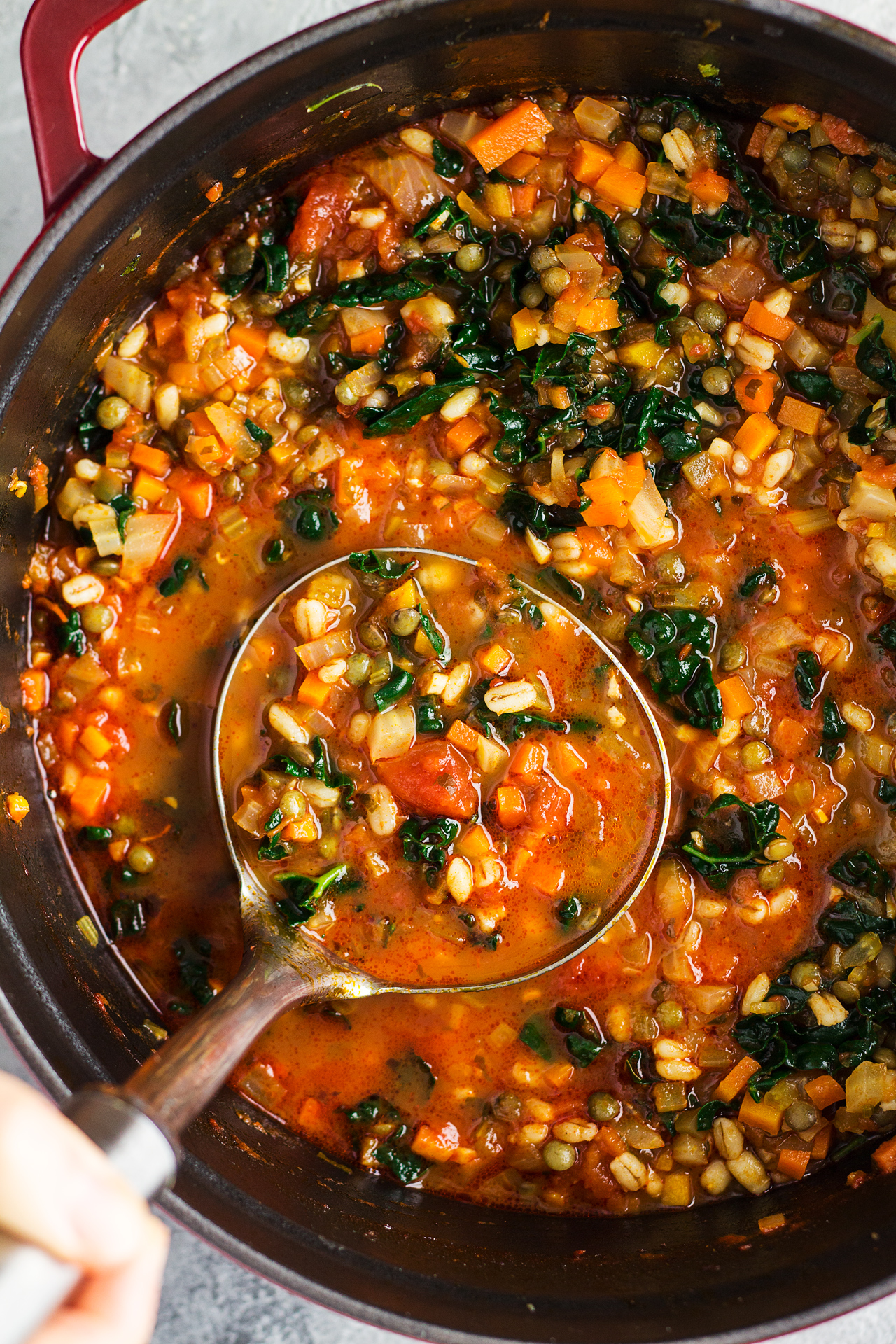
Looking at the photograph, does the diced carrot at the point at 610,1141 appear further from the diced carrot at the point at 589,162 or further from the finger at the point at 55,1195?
the diced carrot at the point at 589,162

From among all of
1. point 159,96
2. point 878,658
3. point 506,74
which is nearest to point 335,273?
point 506,74

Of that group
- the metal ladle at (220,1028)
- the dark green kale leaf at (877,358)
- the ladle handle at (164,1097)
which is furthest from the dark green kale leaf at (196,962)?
the dark green kale leaf at (877,358)

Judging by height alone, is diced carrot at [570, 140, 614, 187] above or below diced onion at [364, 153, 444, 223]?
below

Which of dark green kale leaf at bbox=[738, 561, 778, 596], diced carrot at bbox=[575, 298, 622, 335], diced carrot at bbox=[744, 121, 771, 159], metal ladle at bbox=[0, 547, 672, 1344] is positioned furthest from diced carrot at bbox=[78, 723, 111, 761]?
diced carrot at bbox=[744, 121, 771, 159]

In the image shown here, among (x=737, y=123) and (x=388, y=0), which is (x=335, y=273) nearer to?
(x=388, y=0)

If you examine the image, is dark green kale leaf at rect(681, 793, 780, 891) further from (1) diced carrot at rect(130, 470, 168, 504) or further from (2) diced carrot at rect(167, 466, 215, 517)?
(1) diced carrot at rect(130, 470, 168, 504)

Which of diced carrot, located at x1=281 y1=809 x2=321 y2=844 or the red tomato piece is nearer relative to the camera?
diced carrot, located at x1=281 y1=809 x2=321 y2=844

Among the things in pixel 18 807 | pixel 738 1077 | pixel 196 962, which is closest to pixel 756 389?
pixel 738 1077

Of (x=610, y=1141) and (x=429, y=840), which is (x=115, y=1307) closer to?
(x=429, y=840)
